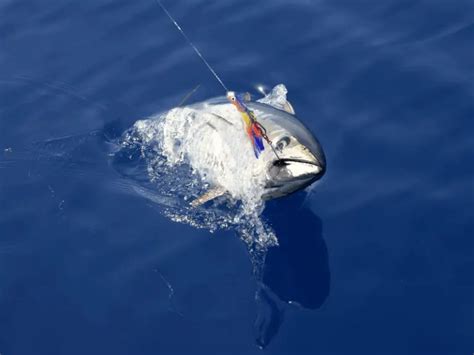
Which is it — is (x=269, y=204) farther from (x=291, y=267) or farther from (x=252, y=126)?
(x=252, y=126)

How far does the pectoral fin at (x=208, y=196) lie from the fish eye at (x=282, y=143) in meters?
1.60

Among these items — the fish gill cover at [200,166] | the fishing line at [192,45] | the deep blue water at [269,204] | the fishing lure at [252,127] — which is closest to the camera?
the deep blue water at [269,204]

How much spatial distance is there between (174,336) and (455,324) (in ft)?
13.3

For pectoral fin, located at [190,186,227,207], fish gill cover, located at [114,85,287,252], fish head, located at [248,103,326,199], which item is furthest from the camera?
pectoral fin, located at [190,186,227,207]

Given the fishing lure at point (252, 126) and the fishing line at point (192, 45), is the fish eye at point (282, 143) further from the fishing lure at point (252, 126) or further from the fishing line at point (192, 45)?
the fishing line at point (192, 45)

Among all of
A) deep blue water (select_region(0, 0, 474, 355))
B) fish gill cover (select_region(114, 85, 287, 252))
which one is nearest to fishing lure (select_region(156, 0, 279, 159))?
fish gill cover (select_region(114, 85, 287, 252))

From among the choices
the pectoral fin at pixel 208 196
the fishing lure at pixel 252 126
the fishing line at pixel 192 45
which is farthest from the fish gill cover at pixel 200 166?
the fishing line at pixel 192 45

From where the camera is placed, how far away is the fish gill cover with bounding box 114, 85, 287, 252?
11180mm

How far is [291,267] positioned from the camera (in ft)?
34.6

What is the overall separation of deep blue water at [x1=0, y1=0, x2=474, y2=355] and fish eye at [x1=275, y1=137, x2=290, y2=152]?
55.1 inches

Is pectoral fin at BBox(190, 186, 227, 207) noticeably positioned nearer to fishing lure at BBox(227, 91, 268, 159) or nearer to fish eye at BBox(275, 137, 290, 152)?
Result: fishing lure at BBox(227, 91, 268, 159)

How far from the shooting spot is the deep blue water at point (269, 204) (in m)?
9.98

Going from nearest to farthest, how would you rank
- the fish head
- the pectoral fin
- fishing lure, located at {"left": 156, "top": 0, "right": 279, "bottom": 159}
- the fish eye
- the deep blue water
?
the deep blue water, the fish head, the fish eye, fishing lure, located at {"left": 156, "top": 0, "right": 279, "bottom": 159}, the pectoral fin

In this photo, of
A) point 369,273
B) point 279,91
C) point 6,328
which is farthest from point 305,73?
point 6,328
